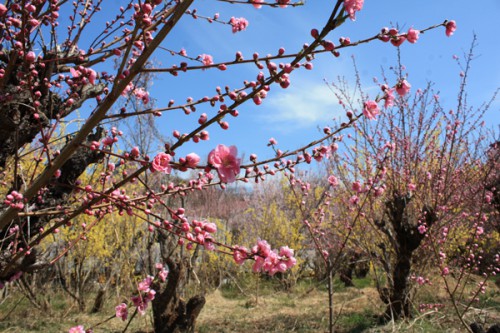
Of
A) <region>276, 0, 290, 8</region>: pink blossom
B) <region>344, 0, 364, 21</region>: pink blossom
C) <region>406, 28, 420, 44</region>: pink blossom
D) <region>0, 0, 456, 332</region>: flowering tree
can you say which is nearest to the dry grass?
<region>0, 0, 456, 332</region>: flowering tree

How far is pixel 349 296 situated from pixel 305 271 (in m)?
4.09

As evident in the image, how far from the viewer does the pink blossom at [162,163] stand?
1.07m

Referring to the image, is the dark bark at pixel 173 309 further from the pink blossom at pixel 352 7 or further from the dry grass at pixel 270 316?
the pink blossom at pixel 352 7

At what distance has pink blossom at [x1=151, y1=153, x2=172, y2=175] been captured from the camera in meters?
1.07

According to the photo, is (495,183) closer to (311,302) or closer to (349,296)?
(349,296)

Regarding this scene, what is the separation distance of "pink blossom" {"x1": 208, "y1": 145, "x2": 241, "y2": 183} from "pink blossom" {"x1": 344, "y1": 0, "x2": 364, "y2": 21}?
0.47 m

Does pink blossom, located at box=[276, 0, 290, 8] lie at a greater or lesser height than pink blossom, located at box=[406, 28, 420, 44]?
greater

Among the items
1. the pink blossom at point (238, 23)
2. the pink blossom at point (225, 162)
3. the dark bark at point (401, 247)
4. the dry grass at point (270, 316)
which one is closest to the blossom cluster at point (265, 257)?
the pink blossom at point (225, 162)

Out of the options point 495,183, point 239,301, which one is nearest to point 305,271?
point 239,301

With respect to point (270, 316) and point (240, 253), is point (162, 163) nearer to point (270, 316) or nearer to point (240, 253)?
point (240, 253)

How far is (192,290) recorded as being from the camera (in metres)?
8.67

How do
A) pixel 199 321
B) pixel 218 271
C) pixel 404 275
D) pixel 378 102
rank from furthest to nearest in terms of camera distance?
pixel 218 271 → pixel 199 321 → pixel 404 275 → pixel 378 102

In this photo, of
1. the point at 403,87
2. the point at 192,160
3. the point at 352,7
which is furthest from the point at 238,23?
the point at 192,160

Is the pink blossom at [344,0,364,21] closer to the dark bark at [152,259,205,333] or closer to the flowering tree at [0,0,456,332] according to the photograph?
the flowering tree at [0,0,456,332]
